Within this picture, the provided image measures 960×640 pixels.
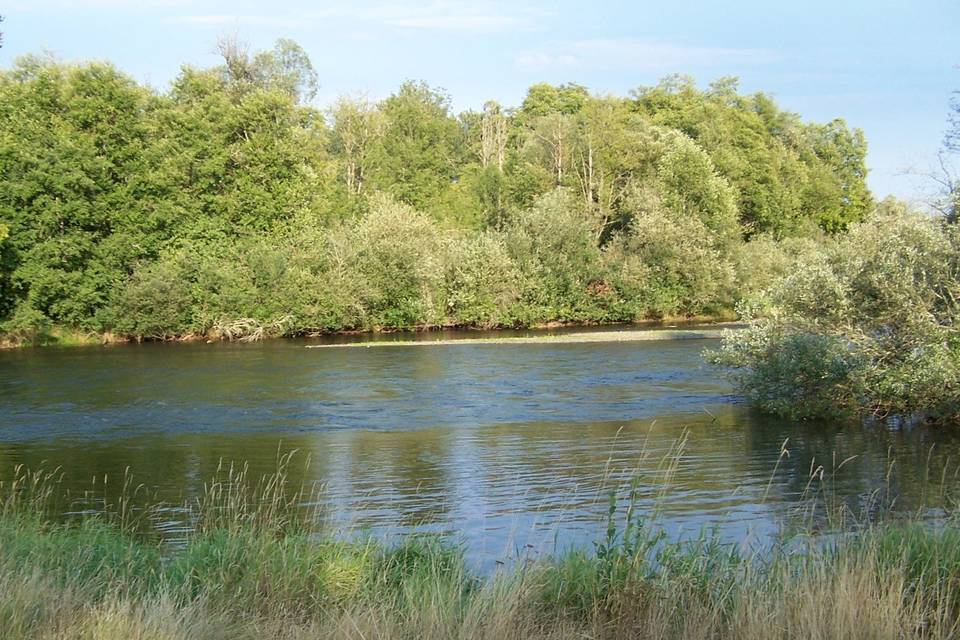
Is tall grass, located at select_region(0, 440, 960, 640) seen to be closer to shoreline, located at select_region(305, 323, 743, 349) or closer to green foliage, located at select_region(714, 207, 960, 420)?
A: green foliage, located at select_region(714, 207, 960, 420)

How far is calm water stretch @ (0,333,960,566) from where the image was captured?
14711 millimetres

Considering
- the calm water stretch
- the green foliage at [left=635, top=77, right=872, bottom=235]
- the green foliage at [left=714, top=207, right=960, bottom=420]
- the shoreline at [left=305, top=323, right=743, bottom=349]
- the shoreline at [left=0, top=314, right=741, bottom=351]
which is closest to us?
the calm water stretch

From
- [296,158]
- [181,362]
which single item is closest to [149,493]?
[181,362]

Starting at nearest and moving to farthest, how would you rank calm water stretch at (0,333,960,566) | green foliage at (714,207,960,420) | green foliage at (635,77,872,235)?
calm water stretch at (0,333,960,566) → green foliage at (714,207,960,420) → green foliage at (635,77,872,235)

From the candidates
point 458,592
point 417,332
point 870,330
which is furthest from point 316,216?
point 458,592

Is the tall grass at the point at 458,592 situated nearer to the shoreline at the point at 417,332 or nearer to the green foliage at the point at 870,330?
the green foliage at the point at 870,330

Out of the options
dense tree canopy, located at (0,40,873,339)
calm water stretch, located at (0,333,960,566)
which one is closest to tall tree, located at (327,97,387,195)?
dense tree canopy, located at (0,40,873,339)

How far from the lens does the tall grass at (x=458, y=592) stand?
686 centimetres

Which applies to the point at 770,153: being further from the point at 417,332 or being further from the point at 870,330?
the point at 870,330

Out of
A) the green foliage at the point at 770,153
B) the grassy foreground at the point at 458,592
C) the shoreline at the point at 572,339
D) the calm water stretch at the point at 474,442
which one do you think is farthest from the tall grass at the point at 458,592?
the green foliage at the point at 770,153

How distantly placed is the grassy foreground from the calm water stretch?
1.81m

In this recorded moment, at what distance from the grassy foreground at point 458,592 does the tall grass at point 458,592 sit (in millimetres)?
19

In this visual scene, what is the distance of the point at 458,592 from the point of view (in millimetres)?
7855

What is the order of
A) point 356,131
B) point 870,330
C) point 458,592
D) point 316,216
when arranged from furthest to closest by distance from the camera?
point 356,131, point 316,216, point 870,330, point 458,592
